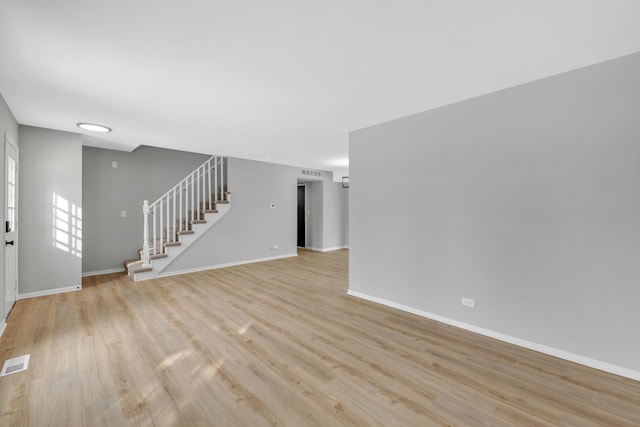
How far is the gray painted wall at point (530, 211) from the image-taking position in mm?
2174

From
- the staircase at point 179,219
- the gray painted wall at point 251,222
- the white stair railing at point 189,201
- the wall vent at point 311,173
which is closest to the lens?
the staircase at point 179,219

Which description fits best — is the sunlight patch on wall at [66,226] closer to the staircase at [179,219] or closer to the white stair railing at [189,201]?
the staircase at [179,219]

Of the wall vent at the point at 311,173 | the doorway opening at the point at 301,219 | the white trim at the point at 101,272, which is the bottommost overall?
the white trim at the point at 101,272

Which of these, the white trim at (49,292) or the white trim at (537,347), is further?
the white trim at (49,292)

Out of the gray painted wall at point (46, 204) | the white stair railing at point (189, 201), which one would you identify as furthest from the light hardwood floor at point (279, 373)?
the white stair railing at point (189, 201)

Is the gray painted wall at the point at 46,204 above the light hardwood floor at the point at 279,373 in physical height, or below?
above

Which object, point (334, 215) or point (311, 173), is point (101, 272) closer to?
point (311, 173)

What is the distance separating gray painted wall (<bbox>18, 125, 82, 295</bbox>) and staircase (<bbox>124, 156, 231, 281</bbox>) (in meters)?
0.98

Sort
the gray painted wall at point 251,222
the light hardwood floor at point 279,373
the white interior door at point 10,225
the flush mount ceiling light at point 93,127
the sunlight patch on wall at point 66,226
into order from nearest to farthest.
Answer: the light hardwood floor at point 279,373
the white interior door at point 10,225
the flush mount ceiling light at point 93,127
the sunlight patch on wall at point 66,226
the gray painted wall at point 251,222

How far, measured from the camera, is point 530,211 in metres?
2.57

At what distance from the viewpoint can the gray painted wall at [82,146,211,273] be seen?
17.6ft

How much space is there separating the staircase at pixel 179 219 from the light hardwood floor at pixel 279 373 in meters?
1.53

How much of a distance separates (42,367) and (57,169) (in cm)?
323

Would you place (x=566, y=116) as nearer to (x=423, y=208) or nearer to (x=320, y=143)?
(x=423, y=208)
